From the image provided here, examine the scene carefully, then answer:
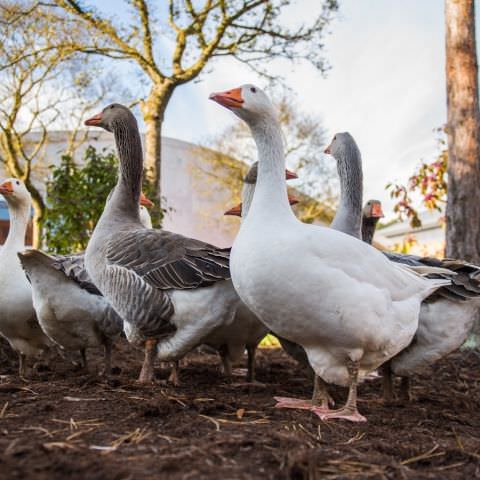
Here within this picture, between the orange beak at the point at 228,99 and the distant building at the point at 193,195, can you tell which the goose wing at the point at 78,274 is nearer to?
the orange beak at the point at 228,99

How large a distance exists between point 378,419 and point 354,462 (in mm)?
1103

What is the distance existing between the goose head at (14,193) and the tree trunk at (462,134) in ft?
17.1

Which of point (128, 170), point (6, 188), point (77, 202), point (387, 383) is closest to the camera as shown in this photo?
point (387, 383)

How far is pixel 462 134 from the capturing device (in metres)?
7.39

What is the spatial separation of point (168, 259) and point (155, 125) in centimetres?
769

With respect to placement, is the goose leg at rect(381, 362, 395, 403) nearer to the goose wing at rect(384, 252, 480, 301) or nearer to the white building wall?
the goose wing at rect(384, 252, 480, 301)

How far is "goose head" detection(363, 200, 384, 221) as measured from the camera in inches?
230

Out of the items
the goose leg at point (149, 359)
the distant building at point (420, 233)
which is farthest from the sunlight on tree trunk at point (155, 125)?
the distant building at point (420, 233)

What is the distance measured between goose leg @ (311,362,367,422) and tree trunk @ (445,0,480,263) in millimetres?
4328

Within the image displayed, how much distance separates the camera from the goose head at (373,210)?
5.85 meters

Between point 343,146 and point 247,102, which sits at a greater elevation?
point 343,146

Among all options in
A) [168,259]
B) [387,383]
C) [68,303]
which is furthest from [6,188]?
[387,383]

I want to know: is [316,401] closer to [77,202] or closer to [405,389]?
[405,389]

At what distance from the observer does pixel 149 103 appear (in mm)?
11633
